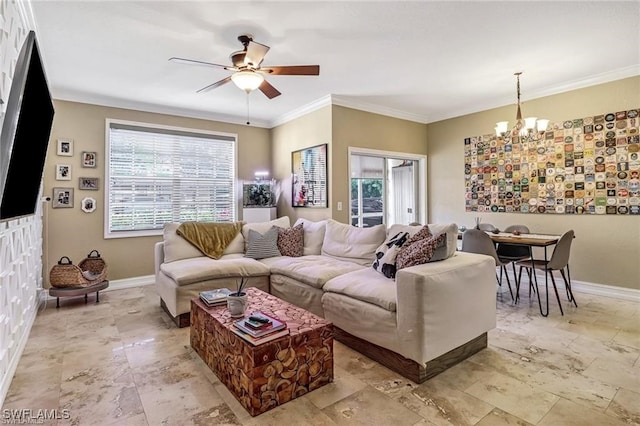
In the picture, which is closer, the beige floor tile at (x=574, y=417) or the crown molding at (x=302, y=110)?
the beige floor tile at (x=574, y=417)

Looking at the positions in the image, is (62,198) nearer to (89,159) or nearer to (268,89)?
(89,159)

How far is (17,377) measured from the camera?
223 centimetres

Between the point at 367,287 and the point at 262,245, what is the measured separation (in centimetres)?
187

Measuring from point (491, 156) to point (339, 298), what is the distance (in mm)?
3696

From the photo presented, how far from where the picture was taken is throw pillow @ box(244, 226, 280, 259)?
402cm

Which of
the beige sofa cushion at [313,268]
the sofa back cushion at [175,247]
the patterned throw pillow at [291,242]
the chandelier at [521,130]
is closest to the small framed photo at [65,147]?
the sofa back cushion at [175,247]

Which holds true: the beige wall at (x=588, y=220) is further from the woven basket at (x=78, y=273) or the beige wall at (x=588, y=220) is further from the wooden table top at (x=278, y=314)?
the woven basket at (x=78, y=273)

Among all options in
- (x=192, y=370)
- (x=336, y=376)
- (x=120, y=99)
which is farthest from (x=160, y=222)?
(x=336, y=376)

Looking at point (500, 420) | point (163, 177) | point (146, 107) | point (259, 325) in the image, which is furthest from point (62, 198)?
point (500, 420)

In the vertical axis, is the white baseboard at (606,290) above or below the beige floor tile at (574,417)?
above

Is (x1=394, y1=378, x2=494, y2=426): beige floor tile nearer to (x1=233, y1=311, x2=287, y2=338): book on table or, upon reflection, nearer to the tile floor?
the tile floor

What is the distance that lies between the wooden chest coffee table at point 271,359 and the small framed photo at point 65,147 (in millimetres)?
3449

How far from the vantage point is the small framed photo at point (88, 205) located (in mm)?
4418

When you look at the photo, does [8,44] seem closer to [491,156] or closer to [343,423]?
[343,423]
